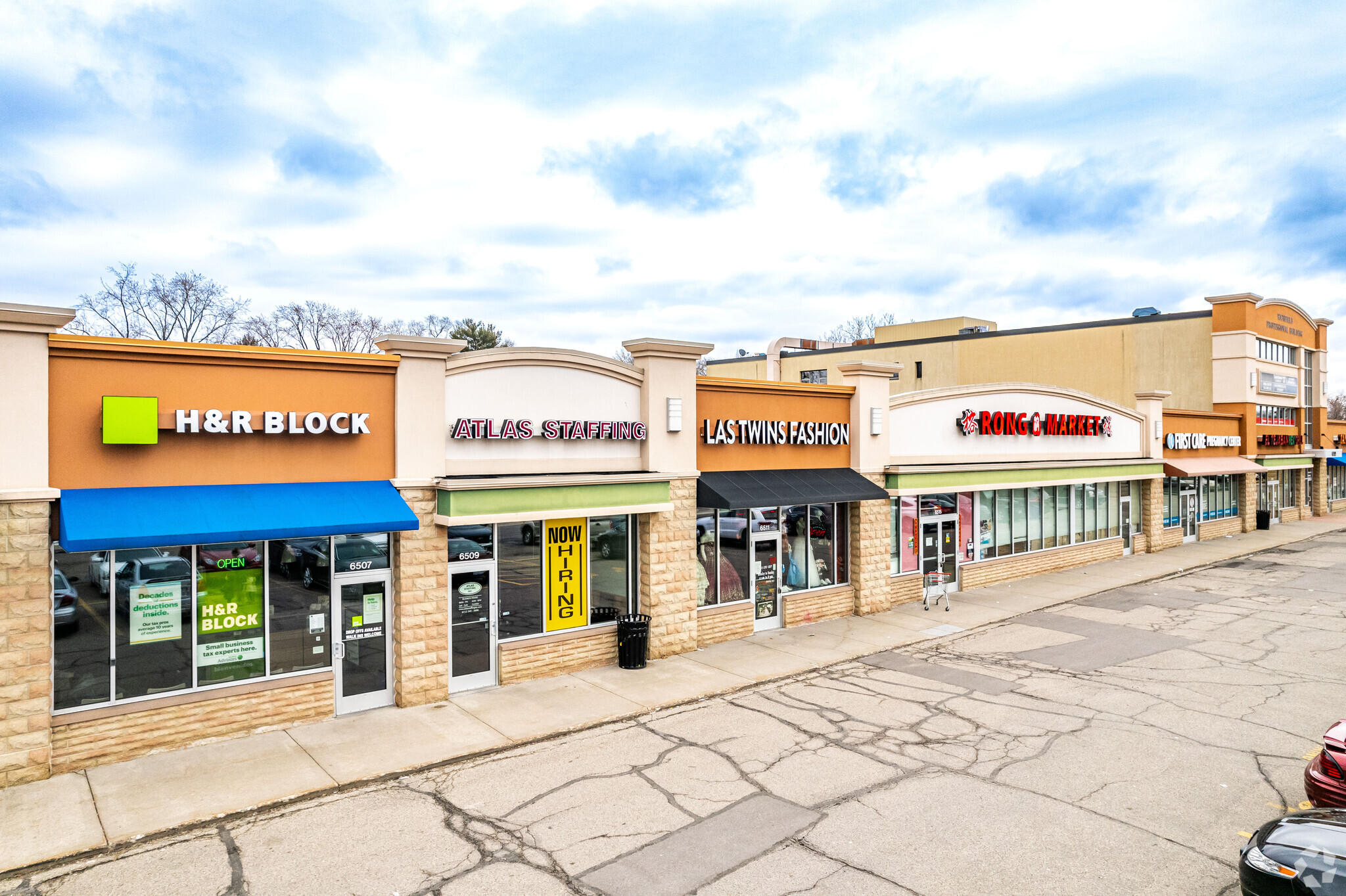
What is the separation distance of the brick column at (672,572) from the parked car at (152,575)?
807cm

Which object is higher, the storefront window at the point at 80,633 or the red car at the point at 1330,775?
the storefront window at the point at 80,633

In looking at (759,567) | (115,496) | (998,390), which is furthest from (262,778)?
(998,390)

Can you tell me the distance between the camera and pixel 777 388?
63.1 ft

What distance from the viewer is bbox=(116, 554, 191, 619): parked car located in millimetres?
11461

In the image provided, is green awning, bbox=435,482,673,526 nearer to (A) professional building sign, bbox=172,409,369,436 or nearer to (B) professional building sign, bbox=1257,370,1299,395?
(A) professional building sign, bbox=172,409,369,436

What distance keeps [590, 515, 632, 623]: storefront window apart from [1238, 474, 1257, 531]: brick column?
3653 centimetres

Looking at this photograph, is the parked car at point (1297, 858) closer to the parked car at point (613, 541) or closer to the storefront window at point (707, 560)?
the parked car at point (613, 541)

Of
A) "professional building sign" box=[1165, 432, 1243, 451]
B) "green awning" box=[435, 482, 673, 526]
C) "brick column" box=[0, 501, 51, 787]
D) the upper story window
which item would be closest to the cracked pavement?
"brick column" box=[0, 501, 51, 787]

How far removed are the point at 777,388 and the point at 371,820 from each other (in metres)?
12.7

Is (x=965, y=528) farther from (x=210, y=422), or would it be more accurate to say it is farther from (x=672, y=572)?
(x=210, y=422)

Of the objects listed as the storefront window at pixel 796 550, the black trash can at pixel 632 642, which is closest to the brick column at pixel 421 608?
the black trash can at pixel 632 642

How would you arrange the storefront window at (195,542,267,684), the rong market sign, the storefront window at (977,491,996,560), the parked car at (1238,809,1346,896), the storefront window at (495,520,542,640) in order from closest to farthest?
the parked car at (1238,809,1346,896) → the storefront window at (195,542,267,684) → the storefront window at (495,520,542,640) → the rong market sign → the storefront window at (977,491,996,560)

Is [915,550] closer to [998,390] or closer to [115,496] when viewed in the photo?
[998,390]

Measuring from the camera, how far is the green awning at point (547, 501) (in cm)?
1374
